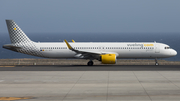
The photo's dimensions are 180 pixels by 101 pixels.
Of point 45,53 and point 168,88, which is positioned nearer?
point 168,88

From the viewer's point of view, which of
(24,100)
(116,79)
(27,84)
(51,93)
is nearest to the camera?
(24,100)

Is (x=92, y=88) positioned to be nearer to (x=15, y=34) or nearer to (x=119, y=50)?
(x=119, y=50)

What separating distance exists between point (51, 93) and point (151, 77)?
11249 millimetres

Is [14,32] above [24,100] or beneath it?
above

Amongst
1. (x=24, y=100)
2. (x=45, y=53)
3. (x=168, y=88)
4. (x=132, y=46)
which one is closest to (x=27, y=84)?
(x=24, y=100)

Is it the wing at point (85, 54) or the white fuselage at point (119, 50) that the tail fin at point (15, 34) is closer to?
the white fuselage at point (119, 50)

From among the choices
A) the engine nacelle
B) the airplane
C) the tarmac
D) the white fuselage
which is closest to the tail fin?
the airplane

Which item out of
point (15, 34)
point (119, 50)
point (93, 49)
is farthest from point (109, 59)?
point (15, 34)

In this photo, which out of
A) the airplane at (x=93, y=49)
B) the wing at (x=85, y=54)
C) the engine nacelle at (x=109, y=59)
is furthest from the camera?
the airplane at (x=93, y=49)

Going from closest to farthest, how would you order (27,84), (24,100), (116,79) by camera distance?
(24,100), (27,84), (116,79)

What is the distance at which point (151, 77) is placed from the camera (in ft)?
87.0

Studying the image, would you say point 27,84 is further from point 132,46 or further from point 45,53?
point 132,46

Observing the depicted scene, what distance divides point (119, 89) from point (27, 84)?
25.6 feet

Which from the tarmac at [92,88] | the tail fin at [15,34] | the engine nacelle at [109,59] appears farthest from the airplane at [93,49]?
the tarmac at [92,88]
